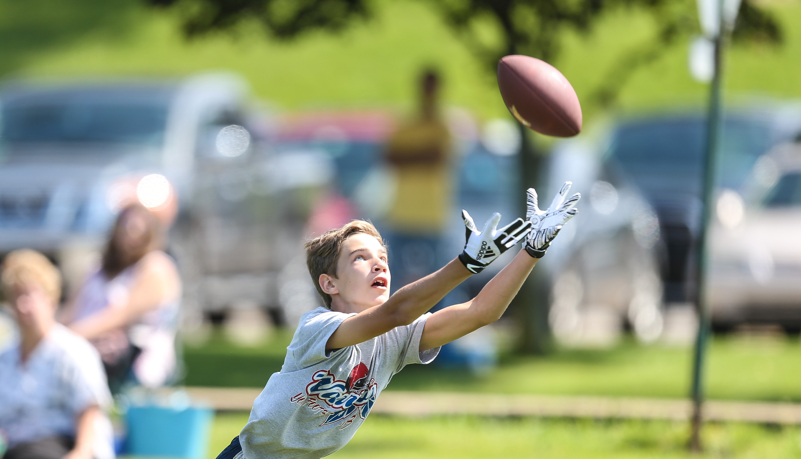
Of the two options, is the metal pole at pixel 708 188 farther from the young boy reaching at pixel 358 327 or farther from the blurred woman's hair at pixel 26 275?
the blurred woman's hair at pixel 26 275

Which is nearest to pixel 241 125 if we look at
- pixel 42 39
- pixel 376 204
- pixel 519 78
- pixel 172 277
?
pixel 376 204

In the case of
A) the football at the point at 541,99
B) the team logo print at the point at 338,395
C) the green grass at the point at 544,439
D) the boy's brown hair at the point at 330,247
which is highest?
the football at the point at 541,99

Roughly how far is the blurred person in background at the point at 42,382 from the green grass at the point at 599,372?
328 cm

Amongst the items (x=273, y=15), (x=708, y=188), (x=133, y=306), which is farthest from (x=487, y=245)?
(x=273, y=15)

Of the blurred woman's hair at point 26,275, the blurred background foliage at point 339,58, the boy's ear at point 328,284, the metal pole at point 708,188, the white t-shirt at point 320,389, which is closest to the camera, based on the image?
the white t-shirt at point 320,389

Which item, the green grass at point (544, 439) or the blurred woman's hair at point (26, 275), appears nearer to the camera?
the blurred woman's hair at point (26, 275)

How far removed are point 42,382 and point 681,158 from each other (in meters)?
9.35

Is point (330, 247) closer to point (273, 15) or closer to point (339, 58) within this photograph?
point (273, 15)

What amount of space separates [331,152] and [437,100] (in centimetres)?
432

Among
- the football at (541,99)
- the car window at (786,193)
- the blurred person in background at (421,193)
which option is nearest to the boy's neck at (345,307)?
the football at (541,99)

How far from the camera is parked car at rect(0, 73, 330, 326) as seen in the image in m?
9.68

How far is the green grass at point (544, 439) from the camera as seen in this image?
21.2 ft

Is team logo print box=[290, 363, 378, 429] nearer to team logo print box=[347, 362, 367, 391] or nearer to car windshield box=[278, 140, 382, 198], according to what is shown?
team logo print box=[347, 362, 367, 391]

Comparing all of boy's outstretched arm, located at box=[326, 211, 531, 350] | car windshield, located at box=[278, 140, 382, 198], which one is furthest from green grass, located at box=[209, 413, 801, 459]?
car windshield, located at box=[278, 140, 382, 198]
